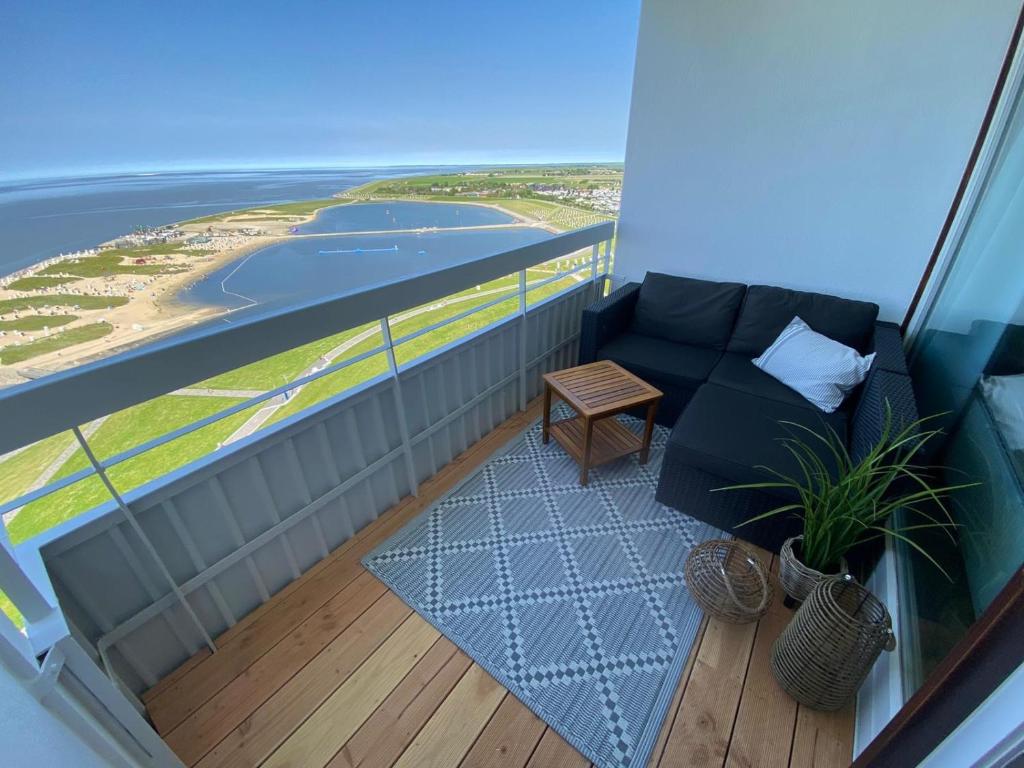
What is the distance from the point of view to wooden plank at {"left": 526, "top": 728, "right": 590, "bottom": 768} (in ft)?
3.63

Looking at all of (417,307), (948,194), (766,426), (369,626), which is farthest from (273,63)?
(948,194)

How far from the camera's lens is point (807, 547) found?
1.33m

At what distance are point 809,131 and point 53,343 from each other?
3183mm

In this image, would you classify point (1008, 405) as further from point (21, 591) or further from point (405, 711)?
point (21, 591)

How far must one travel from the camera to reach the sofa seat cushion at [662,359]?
2230 mm

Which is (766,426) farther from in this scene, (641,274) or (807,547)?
(641,274)

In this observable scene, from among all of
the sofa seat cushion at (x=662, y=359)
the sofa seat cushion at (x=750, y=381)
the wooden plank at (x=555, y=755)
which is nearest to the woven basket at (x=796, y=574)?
the sofa seat cushion at (x=750, y=381)

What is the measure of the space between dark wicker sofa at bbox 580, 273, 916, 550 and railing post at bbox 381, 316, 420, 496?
1183mm

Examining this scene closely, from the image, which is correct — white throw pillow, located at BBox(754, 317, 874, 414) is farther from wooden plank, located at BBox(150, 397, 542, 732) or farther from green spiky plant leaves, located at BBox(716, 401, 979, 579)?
wooden plank, located at BBox(150, 397, 542, 732)

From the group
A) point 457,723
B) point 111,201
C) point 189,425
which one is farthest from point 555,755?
point 111,201

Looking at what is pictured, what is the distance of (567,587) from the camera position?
5.16ft

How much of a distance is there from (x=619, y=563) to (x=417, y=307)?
1353 millimetres

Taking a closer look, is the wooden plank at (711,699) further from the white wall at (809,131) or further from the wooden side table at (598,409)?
the white wall at (809,131)

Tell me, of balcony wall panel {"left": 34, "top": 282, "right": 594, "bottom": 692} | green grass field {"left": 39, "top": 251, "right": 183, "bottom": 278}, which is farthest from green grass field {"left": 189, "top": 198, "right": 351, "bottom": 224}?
balcony wall panel {"left": 34, "top": 282, "right": 594, "bottom": 692}
